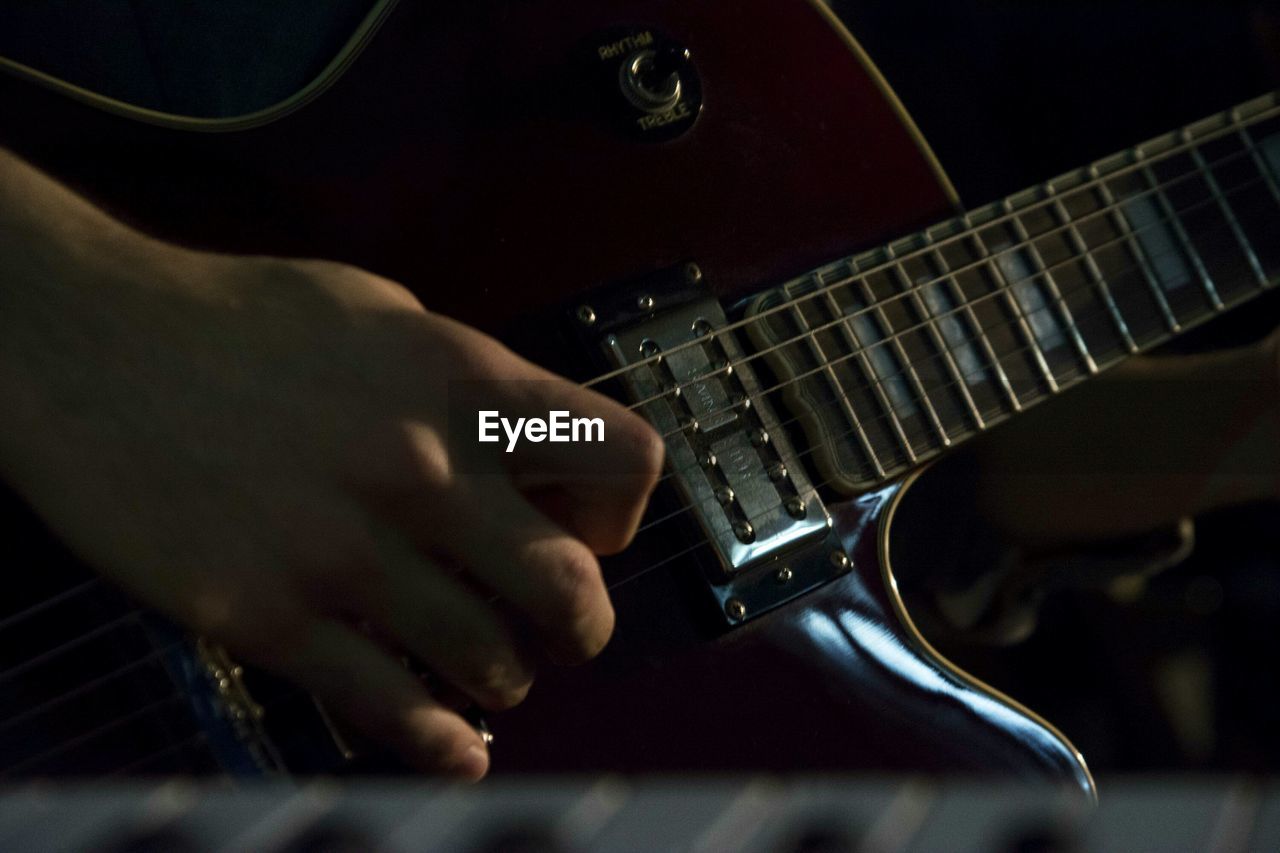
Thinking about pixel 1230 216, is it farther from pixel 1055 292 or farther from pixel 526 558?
pixel 526 558

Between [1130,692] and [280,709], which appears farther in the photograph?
[1130,692]

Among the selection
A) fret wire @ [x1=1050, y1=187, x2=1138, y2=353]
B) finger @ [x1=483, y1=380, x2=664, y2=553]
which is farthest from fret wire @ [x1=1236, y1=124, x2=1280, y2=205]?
finger @ [x1=483, y1=380, x2=664, y2=553]

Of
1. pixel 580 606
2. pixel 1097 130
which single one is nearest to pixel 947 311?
pixel 580 606

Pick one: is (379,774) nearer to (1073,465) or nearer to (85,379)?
(85,379)

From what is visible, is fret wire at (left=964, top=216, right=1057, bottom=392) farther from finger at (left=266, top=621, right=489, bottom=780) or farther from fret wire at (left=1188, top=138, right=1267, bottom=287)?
finger at (left=266, top=621, right=489, bottom=780)

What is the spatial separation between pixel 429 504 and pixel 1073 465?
0.73 metres

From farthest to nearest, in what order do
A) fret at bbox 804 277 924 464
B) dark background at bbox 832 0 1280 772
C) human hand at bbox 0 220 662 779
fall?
dark background at bbox 832 0 1280 772 → fret at bbox 804 277 924 464 → human hand at bbox 0 220 662 779

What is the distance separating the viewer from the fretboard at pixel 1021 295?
0.64 meters

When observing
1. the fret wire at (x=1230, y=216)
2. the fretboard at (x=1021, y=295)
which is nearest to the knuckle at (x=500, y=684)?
the fretboard at (x=1021, y=295)

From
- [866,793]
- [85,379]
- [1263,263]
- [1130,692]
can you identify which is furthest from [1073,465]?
[85,379]

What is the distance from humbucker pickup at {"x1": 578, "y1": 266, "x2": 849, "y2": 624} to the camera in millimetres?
582

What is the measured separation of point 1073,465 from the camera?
0.96 meters

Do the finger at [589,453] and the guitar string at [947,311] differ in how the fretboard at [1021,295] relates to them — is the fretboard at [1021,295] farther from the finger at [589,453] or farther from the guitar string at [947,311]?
the finger at [589,453]

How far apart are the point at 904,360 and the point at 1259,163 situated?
0.43m
